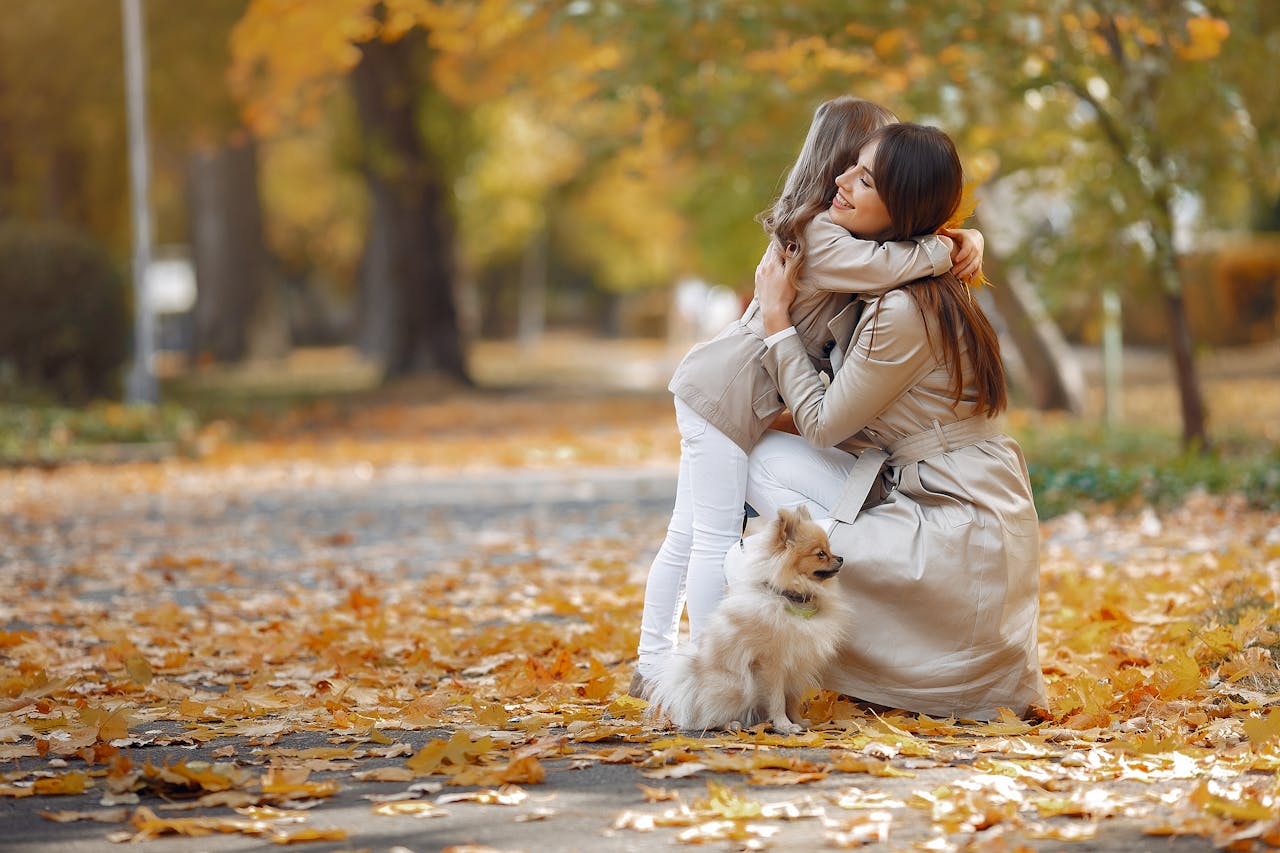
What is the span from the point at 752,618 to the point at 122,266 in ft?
51.5

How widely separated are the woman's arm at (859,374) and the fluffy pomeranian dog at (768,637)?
0.36 meters

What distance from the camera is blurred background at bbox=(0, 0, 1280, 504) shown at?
9.78 metres

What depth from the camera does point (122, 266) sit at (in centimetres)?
1819

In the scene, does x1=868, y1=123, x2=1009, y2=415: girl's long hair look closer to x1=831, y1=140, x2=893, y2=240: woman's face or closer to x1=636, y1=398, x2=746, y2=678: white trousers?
x1=831, y1=140, x2=893, y2=240: woman's face

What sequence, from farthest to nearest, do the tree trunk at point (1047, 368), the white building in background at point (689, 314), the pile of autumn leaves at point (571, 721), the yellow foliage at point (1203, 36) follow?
the white building in background at point (689, 314) < the tree trunk at point (1047, 368) < the yellow foliage at point (1203, 36) < the pile of autumn leaves at point (571, 721)

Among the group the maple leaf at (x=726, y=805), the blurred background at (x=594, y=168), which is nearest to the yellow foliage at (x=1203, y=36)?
the blurred background at (x=594, y=168)

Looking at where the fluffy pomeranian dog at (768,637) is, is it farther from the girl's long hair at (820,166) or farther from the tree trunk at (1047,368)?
the tree trunk at (1047,368)

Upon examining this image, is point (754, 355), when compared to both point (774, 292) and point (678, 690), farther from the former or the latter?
point (678, 690)

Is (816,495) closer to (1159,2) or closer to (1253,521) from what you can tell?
(1253,521)

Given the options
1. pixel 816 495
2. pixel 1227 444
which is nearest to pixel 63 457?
pixel 1227 444

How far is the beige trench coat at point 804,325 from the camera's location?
4371 mm

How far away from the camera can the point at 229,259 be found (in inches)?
1211

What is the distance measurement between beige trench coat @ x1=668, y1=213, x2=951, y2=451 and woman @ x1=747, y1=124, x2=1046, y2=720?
2.3 inches

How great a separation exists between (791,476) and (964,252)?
33.2 inches
